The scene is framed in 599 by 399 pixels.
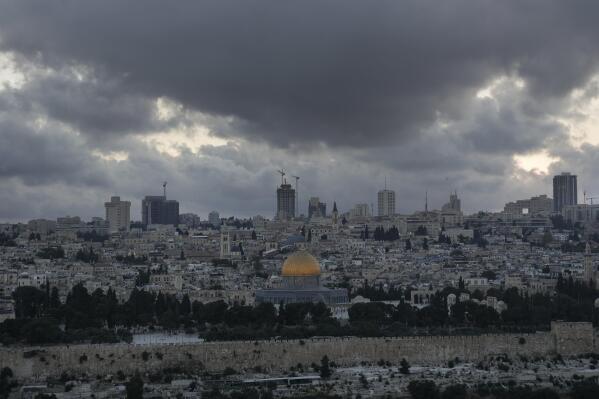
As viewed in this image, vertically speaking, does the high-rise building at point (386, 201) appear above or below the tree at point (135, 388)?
above

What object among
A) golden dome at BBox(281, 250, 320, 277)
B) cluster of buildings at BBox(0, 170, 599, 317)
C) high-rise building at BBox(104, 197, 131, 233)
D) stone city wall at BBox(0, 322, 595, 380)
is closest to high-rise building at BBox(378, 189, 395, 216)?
cluster of buildings at BBox(0, 170, 599, 317)

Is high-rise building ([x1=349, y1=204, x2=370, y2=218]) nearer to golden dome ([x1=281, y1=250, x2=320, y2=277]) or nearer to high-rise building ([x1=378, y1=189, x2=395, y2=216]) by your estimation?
high-rise building ([x1=378, y1=189, x2=395, y2=216])

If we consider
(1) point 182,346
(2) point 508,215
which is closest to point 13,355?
(1) point 182,346

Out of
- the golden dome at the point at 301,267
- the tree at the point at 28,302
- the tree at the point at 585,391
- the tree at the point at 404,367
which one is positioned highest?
the golden dome at the point at 301,267

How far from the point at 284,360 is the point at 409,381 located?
6434mm

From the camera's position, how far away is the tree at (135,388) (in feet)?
141

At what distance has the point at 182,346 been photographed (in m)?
50.5

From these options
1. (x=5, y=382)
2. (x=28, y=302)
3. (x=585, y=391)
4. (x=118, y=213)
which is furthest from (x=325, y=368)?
(x=118, y=213)

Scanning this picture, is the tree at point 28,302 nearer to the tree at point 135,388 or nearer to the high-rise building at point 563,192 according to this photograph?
the tree at point 135,388

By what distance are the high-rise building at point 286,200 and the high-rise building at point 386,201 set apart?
13493 millimetres

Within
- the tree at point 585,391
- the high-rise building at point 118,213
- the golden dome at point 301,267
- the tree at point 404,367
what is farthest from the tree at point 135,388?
the high-rise building at point 118,213

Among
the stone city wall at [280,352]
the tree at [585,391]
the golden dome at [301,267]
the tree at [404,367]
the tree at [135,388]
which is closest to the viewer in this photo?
the tree at [135,388]

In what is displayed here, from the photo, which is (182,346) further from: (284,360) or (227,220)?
(227,220)

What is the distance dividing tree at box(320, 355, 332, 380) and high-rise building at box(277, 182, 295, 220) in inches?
5026
